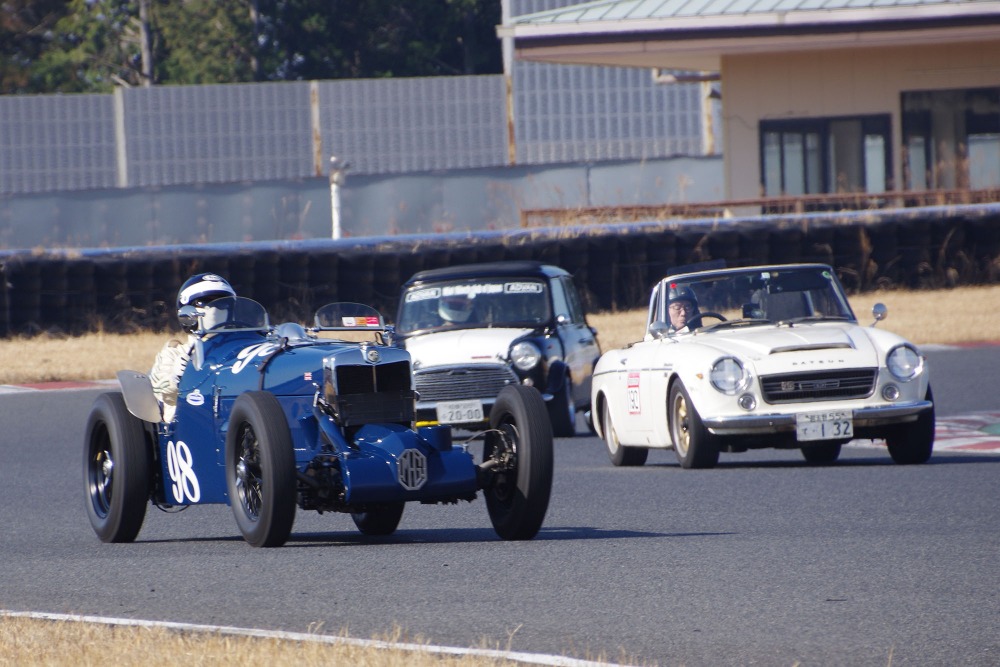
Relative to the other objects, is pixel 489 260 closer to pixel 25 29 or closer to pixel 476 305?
pixel 476 305

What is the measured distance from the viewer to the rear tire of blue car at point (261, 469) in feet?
25.8

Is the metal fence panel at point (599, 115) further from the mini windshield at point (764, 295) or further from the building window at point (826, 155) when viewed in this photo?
the mini windshield at point (764, 295)

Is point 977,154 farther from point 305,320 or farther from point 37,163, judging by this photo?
point 37,163

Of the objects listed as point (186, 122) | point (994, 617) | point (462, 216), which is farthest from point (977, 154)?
point (994, 617)

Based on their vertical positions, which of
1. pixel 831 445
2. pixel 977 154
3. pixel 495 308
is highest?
pixel 977 154

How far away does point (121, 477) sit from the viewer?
29.7 ft

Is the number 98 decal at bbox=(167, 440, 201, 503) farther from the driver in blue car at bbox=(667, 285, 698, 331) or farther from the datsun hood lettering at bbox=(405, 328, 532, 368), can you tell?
the datsun hood lettering at bbox=(405, 328, 532, 368)

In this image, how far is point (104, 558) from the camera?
8469 millimetres

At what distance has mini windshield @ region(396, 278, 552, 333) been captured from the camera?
1544cm

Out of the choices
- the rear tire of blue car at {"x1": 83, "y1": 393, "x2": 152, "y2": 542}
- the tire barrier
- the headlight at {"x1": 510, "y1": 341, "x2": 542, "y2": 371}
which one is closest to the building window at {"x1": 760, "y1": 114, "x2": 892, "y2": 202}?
the tire barrier

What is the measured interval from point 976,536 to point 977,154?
22.4 meters

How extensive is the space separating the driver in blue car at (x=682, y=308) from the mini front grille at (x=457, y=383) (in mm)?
2049

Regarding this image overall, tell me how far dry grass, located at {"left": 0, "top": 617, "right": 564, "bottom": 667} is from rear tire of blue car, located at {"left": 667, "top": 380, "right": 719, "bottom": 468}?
599 centimetres

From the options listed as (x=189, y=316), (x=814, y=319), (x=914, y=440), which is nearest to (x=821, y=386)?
(x=914, y=440)
